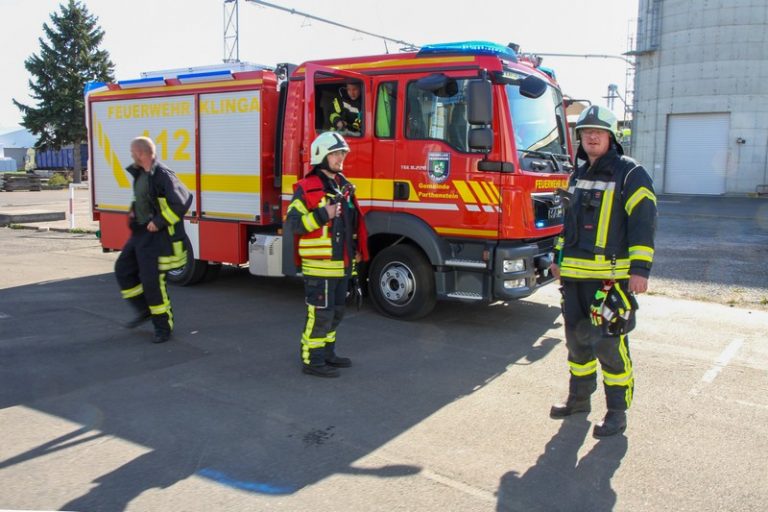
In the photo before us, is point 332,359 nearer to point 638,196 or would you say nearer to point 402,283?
point 402,283

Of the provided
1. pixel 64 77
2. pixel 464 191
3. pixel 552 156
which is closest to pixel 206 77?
pixel 464 191

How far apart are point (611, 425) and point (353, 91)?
436 cm

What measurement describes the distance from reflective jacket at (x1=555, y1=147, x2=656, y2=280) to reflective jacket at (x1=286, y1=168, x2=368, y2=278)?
1711 millimetres

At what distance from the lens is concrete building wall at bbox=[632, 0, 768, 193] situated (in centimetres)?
3091

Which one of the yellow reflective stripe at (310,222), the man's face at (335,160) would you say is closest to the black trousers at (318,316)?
the yellow reflective stripe at (310,222)

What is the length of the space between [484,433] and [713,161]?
32794 millimetres

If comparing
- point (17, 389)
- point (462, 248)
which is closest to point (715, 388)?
point (462, 248)

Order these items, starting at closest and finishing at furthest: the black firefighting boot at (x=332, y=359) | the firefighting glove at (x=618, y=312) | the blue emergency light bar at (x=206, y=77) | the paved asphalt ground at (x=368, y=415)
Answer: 1. the paved asphalt ground at (x=368, y=415)
2. the firefighting glove at (x=618, y=312)
3. the black firefighting boot at (x=332, y=359)
4. the blue emergency light bar at (x=206, y=77)

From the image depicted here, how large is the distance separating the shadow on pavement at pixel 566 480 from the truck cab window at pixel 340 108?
408 centimetres

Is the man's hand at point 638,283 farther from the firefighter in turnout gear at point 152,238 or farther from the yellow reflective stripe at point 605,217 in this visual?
the firefighter in turnout gear at point 152,238

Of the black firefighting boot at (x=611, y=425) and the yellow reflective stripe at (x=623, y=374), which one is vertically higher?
the yellow reflective stripe at (x=623, y=374)

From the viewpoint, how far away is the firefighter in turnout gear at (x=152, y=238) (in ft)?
19.4

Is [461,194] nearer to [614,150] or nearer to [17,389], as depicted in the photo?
[614,150]

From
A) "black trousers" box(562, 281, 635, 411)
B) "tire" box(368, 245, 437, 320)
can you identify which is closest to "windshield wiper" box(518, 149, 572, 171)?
"tire" box(368, 245, 437, 320)
